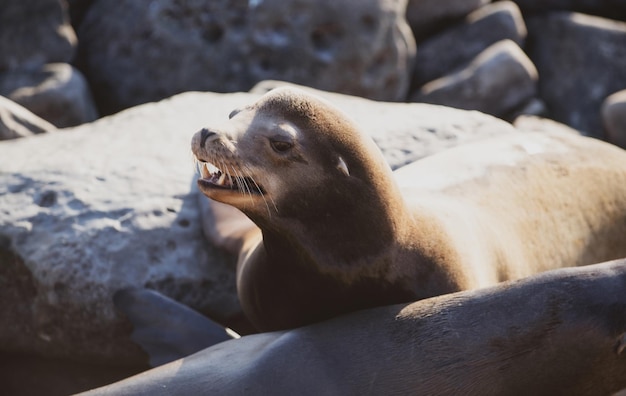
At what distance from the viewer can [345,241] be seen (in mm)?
4027

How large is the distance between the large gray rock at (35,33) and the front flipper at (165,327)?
4601 mm

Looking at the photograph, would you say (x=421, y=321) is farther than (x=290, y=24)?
No

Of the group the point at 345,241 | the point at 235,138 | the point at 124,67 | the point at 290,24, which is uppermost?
the point at 235,138

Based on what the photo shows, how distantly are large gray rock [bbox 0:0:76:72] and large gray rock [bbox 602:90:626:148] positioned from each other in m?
4.98

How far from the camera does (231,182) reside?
3.86m

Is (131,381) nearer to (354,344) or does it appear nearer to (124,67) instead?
(354,344)

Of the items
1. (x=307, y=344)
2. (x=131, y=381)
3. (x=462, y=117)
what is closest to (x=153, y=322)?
(x=131, y=381)

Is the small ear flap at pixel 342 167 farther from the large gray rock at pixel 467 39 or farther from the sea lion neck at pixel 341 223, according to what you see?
the large gray rock at pixel 467 39

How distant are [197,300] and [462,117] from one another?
2184mm

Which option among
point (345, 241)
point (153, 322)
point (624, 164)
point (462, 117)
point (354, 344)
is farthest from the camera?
point (462, 117)

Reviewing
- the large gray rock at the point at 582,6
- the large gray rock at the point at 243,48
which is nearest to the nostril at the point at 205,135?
the large gray rock at the point at 243,48

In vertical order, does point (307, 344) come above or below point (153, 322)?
above

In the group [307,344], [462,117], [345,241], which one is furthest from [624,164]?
[307,344]

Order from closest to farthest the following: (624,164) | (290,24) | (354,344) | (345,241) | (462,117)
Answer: (354,344) < (345,241) < (624,164) < (462,117) < (290,24)
